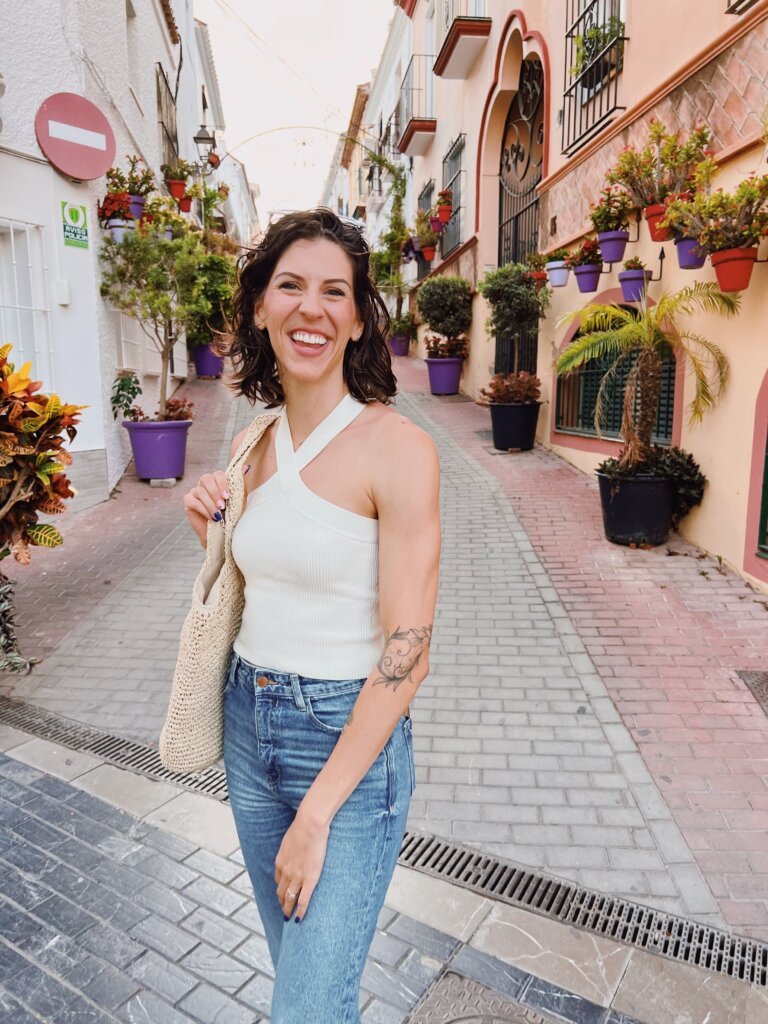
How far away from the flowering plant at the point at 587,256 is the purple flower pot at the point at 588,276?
45mm

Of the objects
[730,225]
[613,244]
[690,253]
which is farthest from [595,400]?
[730,225]

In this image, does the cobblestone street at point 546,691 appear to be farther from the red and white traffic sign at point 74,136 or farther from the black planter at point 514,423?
the red and white traffic sign at point 74,136

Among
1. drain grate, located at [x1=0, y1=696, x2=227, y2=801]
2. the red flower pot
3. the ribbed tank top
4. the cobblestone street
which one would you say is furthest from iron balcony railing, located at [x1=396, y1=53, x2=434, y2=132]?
the ribbed tank top

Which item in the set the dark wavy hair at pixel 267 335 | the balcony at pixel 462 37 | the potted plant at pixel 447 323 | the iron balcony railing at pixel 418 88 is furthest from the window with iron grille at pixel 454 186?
the dark wavy hair at pixel 267 335

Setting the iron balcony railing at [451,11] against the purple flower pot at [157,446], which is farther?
the iron balcony railing at [451,11]

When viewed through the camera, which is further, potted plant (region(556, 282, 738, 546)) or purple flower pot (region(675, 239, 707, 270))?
potted plant (region(556, 282, 738, 546))

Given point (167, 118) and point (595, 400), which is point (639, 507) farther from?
point (167, 118)

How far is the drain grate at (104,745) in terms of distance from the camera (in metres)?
3.66

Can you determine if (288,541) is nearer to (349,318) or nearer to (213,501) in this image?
(213,501)

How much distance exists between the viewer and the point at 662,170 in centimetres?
648

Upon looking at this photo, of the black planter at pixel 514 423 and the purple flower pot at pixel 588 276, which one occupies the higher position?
the purple flower pot at pixel 588 276

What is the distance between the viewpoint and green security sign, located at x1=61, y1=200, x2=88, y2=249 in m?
7.95

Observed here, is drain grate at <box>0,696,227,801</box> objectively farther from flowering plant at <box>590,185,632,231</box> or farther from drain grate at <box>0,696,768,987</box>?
flowering plant at <box>590,185,632,231</box>

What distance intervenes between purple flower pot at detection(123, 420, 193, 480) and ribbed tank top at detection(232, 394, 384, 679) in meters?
7.83
